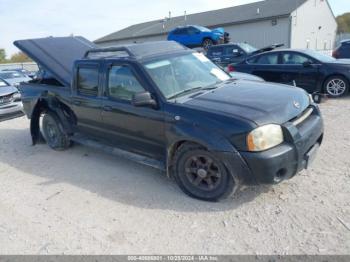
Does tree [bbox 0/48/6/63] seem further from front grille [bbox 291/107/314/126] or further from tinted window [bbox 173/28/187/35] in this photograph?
front grille [bbox 291/107/314/126]

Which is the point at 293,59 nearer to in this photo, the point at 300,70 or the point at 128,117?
the point at 300,70

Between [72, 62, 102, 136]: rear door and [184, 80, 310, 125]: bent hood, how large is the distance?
1.66m

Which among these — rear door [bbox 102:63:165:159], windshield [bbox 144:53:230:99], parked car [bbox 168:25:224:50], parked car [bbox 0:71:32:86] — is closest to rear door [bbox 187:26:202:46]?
parked car [bbox 168:25:224:50]

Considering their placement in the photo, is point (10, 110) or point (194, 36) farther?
point (194, 36)

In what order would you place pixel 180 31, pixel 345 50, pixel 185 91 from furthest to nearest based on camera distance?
1. pixel 180 31
2. pixel 345 50
3. pixel 185 91

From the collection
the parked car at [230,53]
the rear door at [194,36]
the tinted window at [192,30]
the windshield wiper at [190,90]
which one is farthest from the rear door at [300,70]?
the tinted window at [192,30]

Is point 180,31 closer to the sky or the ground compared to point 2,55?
closer to the sky

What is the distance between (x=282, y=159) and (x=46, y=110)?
4.56 m

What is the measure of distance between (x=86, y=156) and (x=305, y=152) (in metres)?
3.65

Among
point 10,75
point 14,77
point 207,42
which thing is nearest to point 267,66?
point 207,42

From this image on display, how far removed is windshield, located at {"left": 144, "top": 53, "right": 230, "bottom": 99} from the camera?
3914 mm

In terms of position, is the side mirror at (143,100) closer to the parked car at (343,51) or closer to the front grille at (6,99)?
the front grille at (6,99)

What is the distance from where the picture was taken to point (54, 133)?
19.4 ft

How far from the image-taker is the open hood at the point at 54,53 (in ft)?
18.1
